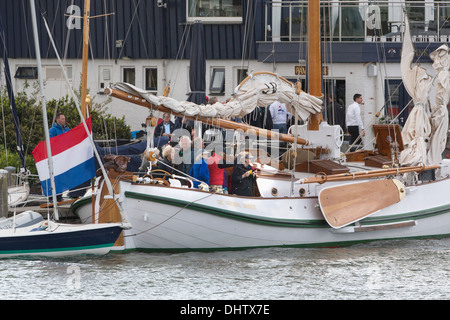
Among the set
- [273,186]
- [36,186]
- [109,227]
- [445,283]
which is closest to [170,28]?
[36,186]

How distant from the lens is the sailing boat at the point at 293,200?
16875 millimetres

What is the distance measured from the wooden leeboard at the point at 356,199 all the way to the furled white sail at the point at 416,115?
96 cm

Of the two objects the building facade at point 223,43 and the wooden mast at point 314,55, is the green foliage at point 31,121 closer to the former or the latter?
the building facade at point 223,43

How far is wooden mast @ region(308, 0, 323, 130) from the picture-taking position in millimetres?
19616

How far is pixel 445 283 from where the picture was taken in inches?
596

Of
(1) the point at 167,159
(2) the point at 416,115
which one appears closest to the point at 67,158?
(1) the point at 167,159

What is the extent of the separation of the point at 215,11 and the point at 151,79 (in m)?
2.84

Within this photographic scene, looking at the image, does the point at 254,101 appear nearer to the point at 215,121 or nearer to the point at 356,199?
the point at 215,121

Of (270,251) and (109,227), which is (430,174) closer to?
(270,251)

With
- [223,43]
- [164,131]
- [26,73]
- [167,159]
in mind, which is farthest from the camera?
[26,73]

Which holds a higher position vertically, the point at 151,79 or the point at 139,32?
the point at 139,32

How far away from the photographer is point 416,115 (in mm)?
19375

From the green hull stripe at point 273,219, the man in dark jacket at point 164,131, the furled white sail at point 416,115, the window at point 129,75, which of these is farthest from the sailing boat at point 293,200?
the window at point 129,75

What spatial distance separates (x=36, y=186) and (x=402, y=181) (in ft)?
27.0
